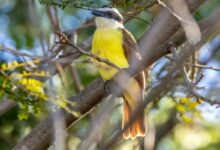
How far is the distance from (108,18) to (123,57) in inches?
15.4

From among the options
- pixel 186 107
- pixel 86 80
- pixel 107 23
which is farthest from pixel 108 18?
pixel 86 80

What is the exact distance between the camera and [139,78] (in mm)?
3582

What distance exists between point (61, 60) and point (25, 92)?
22.9 inches

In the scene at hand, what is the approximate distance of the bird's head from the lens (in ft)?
12.7

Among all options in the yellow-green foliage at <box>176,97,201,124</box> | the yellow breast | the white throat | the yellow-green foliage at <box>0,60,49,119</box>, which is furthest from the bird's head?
the yellow-green foliage at <box>0,60,49,119</box>

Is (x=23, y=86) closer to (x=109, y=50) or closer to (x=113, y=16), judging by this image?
(x=109, y=50)

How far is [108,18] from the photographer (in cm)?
395

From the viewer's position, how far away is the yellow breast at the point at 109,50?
362 centimetres

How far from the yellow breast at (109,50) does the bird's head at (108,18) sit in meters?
0.14

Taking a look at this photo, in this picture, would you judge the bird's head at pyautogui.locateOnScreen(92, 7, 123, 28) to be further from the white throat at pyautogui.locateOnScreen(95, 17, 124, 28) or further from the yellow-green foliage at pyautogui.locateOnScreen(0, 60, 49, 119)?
the yellow-green foliage at pyautogui.locateOnScreen(0, 60, 49, 119)

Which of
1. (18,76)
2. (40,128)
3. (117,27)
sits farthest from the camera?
(117,27)

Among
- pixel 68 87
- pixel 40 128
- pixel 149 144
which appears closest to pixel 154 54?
pixel 40 128

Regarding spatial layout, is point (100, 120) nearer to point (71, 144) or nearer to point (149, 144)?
point (149, 144)

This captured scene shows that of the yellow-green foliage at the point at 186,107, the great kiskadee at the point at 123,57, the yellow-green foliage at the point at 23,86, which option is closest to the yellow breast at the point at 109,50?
the great kiskadee at the point at 123,57
